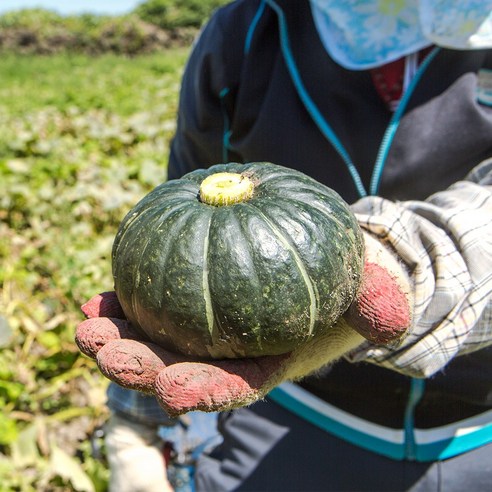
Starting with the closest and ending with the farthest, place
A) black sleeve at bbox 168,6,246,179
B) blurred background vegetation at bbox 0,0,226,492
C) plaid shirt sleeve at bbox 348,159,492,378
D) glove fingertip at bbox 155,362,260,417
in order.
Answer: glove fingertip at bbox 155,362,260,417 < plaid shirt sleeve at bbox 348,159,492,378 < black sleeve at bbox 168,6,246,179 < blurred background vegetation at bbox 0,0,226,492

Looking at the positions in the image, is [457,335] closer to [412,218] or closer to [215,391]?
[412,218]

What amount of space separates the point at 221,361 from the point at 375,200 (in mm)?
608

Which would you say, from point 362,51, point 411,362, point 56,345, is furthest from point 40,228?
point 411,362

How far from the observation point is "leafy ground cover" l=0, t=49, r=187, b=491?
2846mm

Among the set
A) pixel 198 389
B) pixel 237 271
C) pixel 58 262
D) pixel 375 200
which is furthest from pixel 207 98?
pixel 58 262

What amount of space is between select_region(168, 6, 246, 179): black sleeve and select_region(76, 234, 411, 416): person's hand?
0.81m

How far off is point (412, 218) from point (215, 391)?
2.20ft

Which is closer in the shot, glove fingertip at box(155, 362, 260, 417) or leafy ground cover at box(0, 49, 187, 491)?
glove fingertip at box(155, 362, 260, 417)

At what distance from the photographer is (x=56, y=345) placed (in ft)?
10.9

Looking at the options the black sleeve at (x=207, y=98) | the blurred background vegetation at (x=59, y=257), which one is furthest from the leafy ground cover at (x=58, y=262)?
the black sleeve at (x=207, y=98)

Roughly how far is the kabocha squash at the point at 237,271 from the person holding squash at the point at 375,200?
0.11 m

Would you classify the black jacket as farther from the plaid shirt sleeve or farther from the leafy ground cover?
the leafy ground cover

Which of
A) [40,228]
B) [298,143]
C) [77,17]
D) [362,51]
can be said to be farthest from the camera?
[77,17]

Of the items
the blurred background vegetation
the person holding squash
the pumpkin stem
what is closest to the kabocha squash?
the pumpkin stem
